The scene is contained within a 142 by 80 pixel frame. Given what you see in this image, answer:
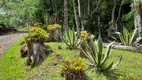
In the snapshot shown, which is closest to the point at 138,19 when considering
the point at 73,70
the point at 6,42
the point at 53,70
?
the point at 53,70

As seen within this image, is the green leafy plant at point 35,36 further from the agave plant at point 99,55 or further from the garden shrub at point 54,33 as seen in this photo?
the garden shrub at point 54,33

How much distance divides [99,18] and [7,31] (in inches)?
714

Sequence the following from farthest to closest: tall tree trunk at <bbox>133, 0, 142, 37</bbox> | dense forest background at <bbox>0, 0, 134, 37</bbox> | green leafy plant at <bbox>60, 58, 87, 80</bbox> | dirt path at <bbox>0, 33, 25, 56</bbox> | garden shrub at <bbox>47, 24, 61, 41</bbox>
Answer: dense forest background at <bbox>0, 0, 134, 37</bbox> < dirt path at <bbox>0, 33, 25, 56</bbox> < garden shrub at <bbox>47, 24, 61, 41</bbox> < tall tree trunk at <bbox>133, 0, 142, 37</bbox> < green leafy plant at <bbox>60, 58, 87, 80</bbox>

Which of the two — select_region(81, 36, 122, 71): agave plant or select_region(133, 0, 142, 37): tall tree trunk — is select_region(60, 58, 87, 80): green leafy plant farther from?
select_region(133, 0, 142, 37): tall tree trunk

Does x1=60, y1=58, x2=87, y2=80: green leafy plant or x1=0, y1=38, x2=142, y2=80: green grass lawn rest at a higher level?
x1=60, y1=58, x2=87, y2=80: green leafy plant

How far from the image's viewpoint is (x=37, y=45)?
968 centimetres

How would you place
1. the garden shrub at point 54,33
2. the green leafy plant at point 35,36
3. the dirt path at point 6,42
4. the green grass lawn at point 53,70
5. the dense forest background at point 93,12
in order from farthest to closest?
the dense forest background at point 93,12 → the dirt path at point 6,42 → the garden shrub at point 54,33 → the green leafy plant at point 35,36 → the green grass lawn at point 53,70

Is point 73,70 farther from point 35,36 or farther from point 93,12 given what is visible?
point 93,12

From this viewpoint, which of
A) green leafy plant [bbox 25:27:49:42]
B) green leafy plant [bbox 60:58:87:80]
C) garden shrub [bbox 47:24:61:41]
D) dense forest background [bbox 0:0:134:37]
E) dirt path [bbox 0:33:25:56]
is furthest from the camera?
dense forest background [bbox 0:0:134:37]

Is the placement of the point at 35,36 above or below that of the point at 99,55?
above

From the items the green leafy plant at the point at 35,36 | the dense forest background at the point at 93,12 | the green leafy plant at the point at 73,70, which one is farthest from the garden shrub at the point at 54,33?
the green leafy plant at the point at 73,70

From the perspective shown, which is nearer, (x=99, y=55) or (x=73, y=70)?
(x=73, y=70)

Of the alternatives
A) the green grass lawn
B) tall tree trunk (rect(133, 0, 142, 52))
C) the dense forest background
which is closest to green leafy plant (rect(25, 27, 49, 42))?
the green grass lawn

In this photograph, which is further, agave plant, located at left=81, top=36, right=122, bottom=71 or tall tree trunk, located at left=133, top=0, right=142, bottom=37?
tall tree trunk, located at left=133, top=0, right=142, bottom=37
